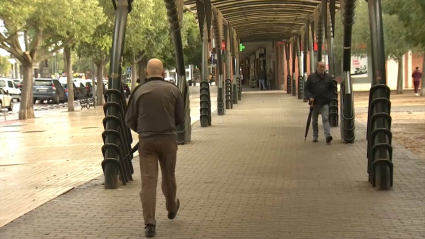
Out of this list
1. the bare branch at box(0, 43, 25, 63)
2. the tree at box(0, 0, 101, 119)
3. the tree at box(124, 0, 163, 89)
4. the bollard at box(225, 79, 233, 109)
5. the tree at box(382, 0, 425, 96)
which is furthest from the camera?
the tree at box(124, 0, 163, 89)

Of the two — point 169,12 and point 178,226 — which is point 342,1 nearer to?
point 169,12

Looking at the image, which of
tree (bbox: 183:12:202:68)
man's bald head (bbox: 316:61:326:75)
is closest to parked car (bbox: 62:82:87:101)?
tree (bbox: 183:12:202:68)

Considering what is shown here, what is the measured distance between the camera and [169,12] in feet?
47.7

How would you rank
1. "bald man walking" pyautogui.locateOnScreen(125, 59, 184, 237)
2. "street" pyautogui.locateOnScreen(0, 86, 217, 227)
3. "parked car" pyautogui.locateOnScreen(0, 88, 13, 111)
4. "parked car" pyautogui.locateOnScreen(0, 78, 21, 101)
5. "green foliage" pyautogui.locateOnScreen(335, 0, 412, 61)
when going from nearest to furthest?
"bald man walking" pyautogui.locateOnScreen(125, 59, 184, 237) → "street" pyautogui.locateOnScreen(0, 86, 217, 227) → "green foliage" pyautogui.locateOnScreen(335, 0, 412, 61) → "parked car" pyautogui.locateOnScreen(0, 88, 13, 111) → "parked car" pyautogui.locateOnScreen(0, 78, 21, 101)

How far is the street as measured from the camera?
941cm

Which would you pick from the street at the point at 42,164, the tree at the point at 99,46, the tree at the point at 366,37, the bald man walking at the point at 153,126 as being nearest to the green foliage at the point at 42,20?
the tree at the point at 99,46

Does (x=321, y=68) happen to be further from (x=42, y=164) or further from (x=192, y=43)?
(x=192, y=43)

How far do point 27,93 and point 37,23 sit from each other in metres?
3.60

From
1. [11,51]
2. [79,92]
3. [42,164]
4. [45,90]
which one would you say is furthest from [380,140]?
[79,92]

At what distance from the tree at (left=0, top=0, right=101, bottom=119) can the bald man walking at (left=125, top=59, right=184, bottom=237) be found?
1883 centimetres

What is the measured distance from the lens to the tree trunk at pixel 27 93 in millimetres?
29587

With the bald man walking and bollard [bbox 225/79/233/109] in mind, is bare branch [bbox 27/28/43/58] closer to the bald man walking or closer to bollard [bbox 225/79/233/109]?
bollard [bbox 225/79/233/109]

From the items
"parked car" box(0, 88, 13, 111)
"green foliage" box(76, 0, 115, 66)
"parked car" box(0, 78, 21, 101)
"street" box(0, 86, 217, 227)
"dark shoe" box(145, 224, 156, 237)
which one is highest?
"green foliage" box(76, 0, 115, 66)

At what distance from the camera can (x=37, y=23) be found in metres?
27.9
